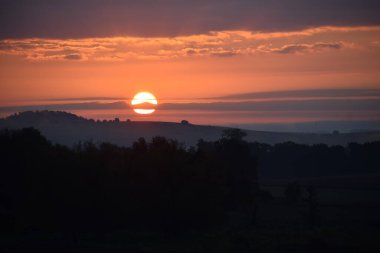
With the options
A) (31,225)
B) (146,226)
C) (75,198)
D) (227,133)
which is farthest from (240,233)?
(227,133)

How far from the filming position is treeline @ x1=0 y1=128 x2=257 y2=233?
5525cm

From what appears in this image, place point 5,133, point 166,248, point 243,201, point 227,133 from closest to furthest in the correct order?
point 166,248
point 243,201
point 5,133
point 227,133

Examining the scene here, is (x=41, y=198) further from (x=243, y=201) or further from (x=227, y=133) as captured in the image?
(x=227, y=133)

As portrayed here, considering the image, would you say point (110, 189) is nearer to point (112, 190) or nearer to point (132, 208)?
point (112, 190)

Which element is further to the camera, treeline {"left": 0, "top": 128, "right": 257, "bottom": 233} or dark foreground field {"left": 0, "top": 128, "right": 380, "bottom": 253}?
treeline {"left": 0, "top": 128, "right": 257, "bottom": 233}

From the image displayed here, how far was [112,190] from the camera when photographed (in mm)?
55906

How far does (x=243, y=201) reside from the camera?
69625mm

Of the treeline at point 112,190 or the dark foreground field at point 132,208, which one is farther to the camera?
the treeline at point 112,190

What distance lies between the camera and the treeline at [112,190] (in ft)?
181

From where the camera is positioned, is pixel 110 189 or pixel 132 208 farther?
pixel 132 208

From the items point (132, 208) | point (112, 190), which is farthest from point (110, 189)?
point (132, 208)

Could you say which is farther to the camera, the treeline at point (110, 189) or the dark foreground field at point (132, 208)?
the treeline at point (110, 189)

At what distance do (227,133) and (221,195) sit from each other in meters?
26.3

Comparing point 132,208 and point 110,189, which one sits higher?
point 110,189
